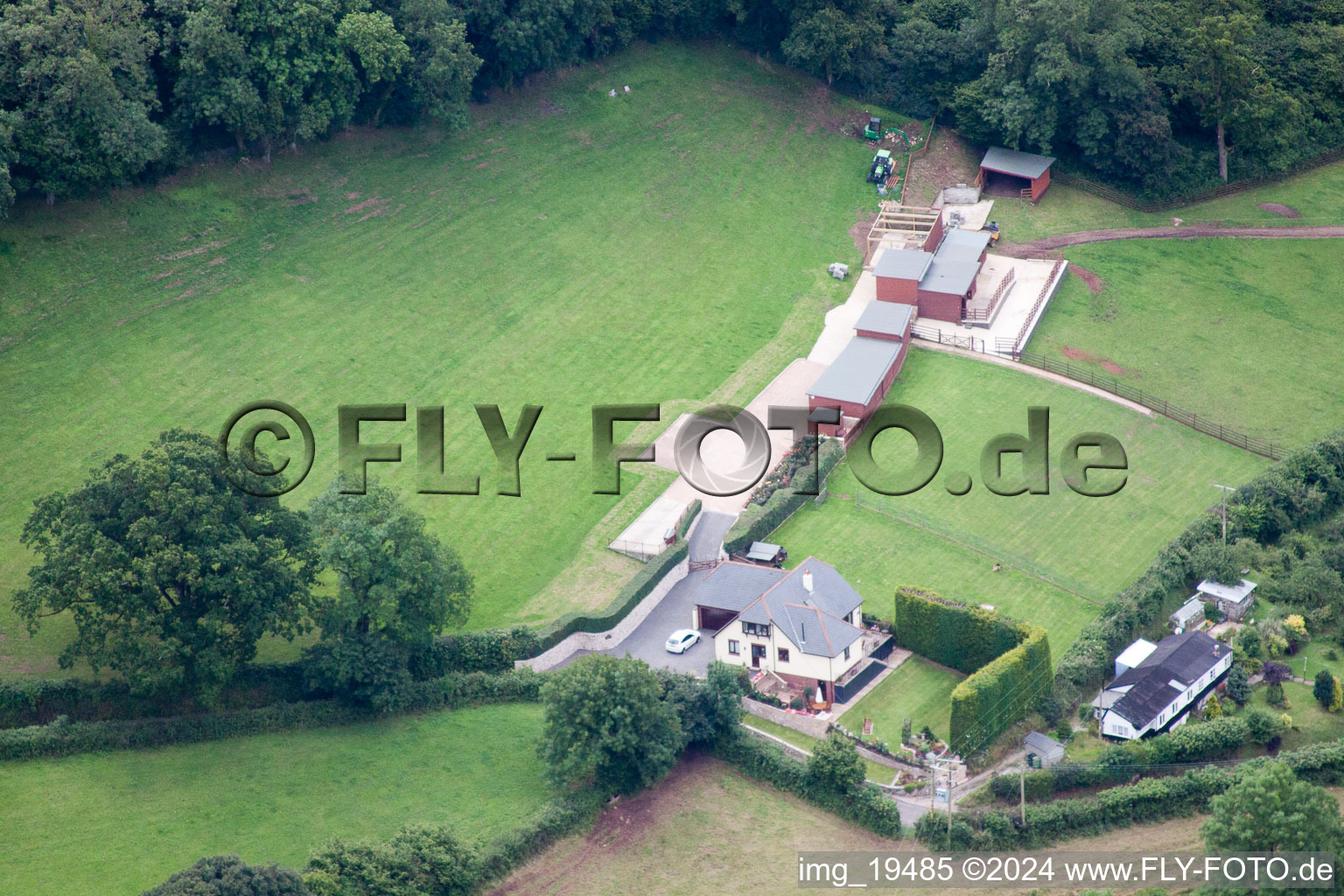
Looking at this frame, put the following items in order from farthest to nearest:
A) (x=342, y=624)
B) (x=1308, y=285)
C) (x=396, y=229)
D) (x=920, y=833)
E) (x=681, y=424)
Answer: (x=1308, y=285) → (x=396, y=229) → (x=681, y=424) → (x=342, y=624) → (x=920, y=833)

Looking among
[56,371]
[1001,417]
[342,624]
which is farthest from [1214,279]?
[56,371]

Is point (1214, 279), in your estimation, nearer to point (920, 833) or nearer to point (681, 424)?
point (681, 424)

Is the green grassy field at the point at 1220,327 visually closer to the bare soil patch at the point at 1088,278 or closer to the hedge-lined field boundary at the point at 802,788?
the bare soil patch at the point at 1088,278

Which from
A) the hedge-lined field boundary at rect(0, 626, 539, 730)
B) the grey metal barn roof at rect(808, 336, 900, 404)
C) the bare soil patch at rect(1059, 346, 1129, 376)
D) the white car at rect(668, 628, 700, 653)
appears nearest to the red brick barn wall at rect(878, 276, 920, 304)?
the grey metal barn roof at rect(808, 336, 900, 404)

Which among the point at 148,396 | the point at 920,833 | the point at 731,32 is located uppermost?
the point at 731,32

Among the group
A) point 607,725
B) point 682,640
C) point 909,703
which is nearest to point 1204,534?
point 909,703

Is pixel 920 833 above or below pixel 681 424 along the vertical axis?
below
